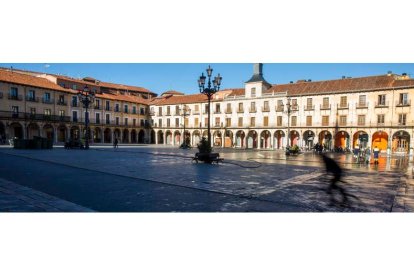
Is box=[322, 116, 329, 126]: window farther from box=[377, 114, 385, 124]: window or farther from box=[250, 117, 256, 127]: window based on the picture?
box=[250, 117, 256, 127]: window

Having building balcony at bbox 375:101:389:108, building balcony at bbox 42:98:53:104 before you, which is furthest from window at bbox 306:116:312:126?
building balcony at bbox 42:98:53:104

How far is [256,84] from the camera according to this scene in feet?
128

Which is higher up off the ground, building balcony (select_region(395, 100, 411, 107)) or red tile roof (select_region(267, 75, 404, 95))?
red tile roof (select_region(267, 75, 404, 95))

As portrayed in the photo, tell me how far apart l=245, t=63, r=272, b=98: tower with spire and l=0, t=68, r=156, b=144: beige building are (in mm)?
20828

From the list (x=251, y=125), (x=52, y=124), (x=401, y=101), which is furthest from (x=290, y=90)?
(x=52, y=124)

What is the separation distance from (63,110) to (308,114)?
34.2 meters

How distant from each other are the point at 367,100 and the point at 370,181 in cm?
2667

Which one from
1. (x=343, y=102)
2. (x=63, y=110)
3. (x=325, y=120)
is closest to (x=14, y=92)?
(x=63, y=110)

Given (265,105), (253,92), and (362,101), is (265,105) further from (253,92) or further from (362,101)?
(362,101)

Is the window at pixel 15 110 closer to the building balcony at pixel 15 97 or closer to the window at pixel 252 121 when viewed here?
the building balcony at pixel 15 97

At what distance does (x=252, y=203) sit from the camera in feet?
17.9

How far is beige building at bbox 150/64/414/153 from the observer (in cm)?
2942

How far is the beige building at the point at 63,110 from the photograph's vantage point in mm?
32500

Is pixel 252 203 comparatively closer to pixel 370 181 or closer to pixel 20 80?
pixel 370 181
